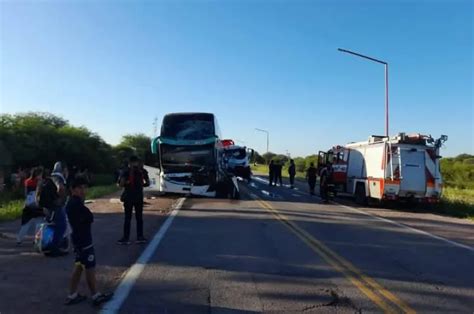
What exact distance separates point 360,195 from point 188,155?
7.91m

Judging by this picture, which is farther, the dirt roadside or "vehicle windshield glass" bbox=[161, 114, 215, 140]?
"vehicle windshield glass" bbox=[161, 114, 215, 140]

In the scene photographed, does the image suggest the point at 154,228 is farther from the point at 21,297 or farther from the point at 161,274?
the point at 21,297

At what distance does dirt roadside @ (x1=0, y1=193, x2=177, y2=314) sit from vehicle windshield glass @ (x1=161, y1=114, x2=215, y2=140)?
1056cm

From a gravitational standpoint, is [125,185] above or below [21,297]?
above

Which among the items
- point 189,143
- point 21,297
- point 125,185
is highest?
point 189,143

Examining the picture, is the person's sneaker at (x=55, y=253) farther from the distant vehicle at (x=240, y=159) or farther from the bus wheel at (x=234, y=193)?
the distant vehicle at (x=240, y=159)

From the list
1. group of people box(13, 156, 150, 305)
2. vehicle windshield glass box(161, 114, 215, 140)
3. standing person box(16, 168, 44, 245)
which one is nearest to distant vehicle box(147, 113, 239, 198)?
vehicle windshield glass box(161, 114, 215, 140)

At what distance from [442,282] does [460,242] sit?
5001 mm

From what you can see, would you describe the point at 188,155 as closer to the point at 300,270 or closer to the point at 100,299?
the point at 300,270

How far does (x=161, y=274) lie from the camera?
8.36 m

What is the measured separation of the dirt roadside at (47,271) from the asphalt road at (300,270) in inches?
20.5

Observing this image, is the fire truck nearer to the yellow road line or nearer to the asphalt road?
the asphalt road

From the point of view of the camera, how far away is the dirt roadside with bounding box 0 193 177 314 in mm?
6588

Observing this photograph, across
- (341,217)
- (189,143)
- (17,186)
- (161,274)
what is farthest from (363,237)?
(17,186)
